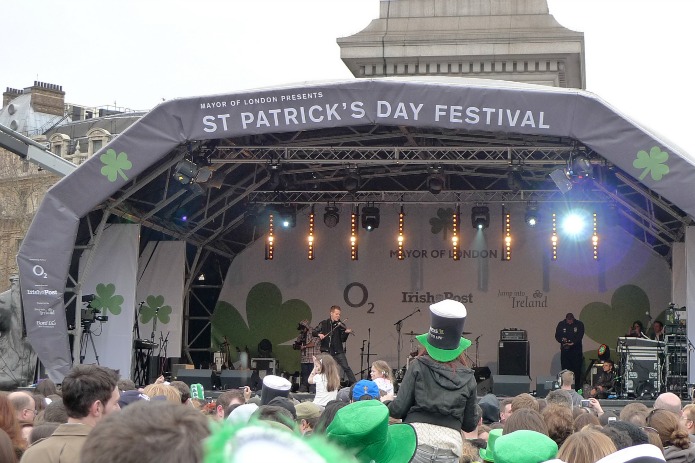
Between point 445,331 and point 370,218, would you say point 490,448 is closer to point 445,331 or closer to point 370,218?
point 445,331

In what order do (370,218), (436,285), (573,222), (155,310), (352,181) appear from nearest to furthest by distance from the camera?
(352,181) < (573,222) < (155,310) < (370,218) < (436,285)

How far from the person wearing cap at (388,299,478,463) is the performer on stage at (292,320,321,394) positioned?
13352mm

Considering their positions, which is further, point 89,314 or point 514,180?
point 514,180

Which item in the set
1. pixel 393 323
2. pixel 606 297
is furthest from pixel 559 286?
pixel 393 323

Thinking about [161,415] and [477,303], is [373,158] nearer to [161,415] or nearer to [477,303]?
[477,303]

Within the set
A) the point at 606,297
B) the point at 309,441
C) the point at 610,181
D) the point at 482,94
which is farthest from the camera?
the point at 606,297

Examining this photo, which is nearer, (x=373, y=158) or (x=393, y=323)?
(x=373, y=158)

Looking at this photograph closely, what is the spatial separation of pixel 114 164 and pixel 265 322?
7.64 m

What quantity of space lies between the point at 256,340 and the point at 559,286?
6.32 metres

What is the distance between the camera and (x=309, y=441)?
1367 millimetres

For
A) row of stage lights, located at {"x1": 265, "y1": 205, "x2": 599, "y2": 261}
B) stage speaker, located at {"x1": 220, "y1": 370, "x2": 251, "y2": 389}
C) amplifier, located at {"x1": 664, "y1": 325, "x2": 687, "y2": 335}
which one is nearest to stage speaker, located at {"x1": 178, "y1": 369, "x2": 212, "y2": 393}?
stage speaker, located at {"x1": 220, "y1": 370, "x2": 251, "y2": 389}

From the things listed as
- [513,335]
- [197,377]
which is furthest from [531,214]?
[197,377]

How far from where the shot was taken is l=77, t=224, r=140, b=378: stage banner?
55.4 ft

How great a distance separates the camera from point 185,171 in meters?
15.3
